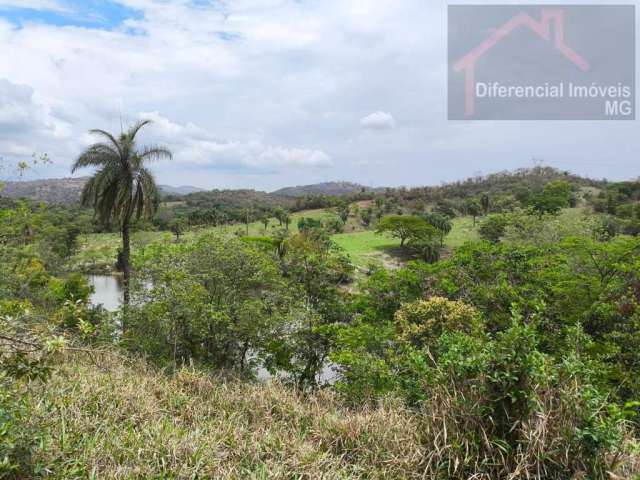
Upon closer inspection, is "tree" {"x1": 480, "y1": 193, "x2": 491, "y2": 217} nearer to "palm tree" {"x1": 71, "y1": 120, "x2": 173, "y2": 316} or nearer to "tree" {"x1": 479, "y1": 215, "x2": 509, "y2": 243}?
"tree" {"x1": 479, "y1": 215, "x2": 509, "y2": 243}

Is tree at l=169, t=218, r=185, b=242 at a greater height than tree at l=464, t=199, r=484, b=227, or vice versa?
tree at l=464, t=199, r=484, b=227

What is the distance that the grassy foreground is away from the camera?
12.8 ft

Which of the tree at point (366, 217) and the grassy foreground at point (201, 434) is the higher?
the tree at point (366, 217)

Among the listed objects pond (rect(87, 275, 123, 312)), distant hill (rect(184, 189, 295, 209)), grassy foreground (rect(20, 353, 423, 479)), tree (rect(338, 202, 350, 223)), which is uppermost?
distant hill (rect(184, 189, 295, 209))

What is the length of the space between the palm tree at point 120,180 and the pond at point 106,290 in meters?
13.2

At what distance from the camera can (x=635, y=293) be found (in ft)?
32.1

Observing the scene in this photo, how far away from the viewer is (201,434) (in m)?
4.54

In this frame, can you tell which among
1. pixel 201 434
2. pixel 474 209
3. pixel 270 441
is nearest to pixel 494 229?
pixel 474 209

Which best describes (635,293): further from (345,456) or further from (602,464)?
(345,456)

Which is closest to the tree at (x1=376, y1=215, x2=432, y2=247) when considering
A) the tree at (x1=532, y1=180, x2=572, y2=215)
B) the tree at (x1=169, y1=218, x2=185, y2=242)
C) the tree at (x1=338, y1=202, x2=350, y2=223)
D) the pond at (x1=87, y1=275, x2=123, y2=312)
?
the tree at (x1=532, y1=180, x2=572, y2=215)

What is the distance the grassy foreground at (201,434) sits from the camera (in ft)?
12.8

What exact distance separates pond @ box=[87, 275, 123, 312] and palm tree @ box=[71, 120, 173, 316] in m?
13.2

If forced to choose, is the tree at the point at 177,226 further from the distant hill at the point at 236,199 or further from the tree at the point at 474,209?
the tree at the point at 474,209

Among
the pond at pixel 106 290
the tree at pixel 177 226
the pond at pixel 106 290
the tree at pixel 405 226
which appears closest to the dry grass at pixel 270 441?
the pond at pixel 106 290
